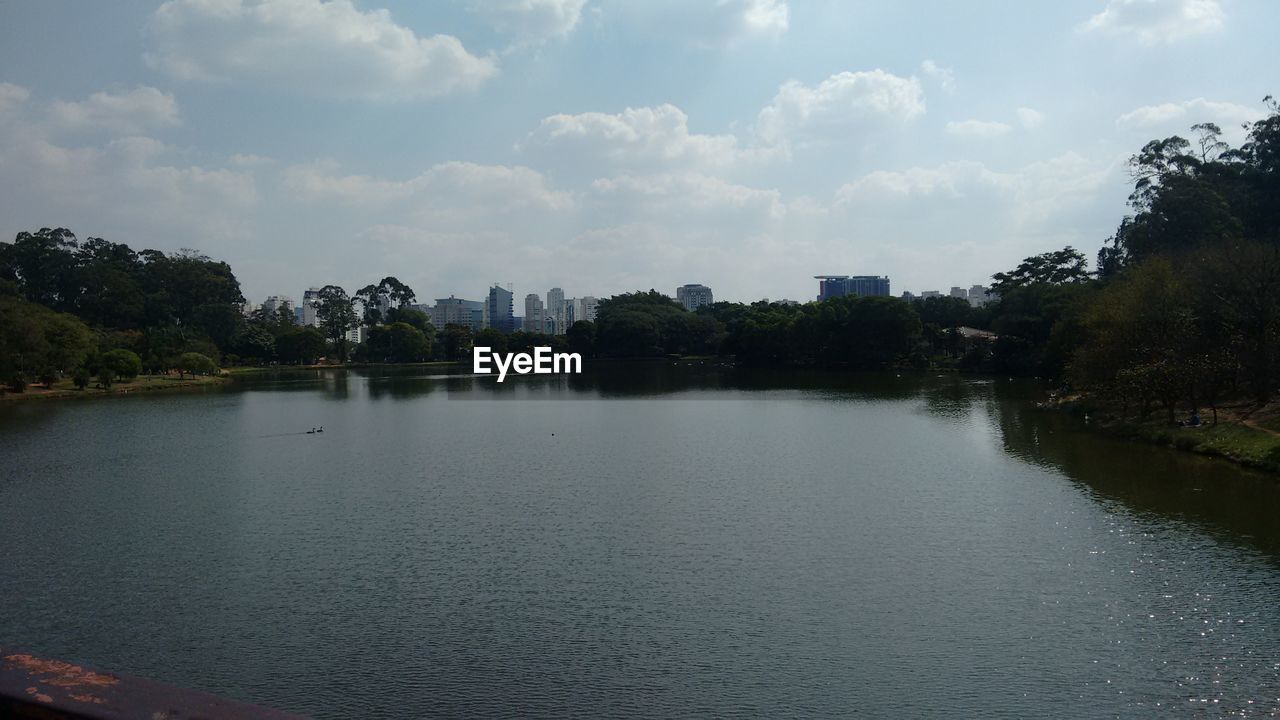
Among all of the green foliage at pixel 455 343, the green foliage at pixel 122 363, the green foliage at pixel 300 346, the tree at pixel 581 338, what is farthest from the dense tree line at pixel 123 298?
the tree at pixel 581 338

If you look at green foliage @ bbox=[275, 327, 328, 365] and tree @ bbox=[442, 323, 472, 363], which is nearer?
green foliage @ bbox=[275, 327, 328, 365]

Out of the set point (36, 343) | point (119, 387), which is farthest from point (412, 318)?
point (36, 343)

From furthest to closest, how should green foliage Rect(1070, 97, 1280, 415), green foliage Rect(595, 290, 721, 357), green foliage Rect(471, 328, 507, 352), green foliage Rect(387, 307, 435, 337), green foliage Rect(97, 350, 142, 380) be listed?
green foliage Rect(387, 307, 435, 337), green foliage Rect(595, 290, 721, 357), green foliage Rect(471, 328, 507, 352), green foliage Rect(97, 350, 142, 380), green foliage Rect(1070, 97, 1280, 415)

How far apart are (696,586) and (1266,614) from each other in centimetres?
890

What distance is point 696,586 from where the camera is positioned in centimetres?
1531

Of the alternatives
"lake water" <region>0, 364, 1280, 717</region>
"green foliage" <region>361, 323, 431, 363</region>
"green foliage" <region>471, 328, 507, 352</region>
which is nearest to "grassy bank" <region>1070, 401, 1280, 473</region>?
"lake water" <region>0, 364, 1280, 717</region>

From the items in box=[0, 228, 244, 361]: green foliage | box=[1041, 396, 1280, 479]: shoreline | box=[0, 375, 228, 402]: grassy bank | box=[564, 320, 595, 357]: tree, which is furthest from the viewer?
box=[564, 320, 595, 357]: tree

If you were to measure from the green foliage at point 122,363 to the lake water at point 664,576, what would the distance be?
37103mm

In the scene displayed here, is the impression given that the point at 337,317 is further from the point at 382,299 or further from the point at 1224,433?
the point at 1224,433

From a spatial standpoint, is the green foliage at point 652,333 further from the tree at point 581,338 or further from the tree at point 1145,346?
the tree at point 1145,346

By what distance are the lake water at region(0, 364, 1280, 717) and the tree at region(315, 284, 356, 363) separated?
80.8 meters

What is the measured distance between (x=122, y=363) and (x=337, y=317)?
47309 millimetres

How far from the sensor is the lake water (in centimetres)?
1130

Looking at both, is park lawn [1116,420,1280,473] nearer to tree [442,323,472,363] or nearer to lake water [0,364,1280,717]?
lake water [0,364,1280,717]
